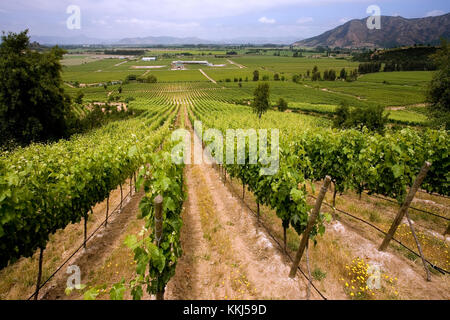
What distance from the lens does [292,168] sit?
18.9 feet

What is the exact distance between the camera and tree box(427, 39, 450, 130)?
71.7ft

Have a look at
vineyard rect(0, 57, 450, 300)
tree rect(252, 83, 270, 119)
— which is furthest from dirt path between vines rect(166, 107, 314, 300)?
tree rect(252, 83, 270, 119)

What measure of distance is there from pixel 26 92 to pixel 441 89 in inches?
1851

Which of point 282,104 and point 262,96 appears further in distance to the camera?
point 282,104

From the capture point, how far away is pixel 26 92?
22.0 meters

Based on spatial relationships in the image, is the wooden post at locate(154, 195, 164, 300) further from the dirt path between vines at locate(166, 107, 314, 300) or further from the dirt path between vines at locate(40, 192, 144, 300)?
the dirt path between vines at locate(40, 192, 144, 300)

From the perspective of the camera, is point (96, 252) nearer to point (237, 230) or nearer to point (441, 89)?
point (237, 230)

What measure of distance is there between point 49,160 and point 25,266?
3.39 m

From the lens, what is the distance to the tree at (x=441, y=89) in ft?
71.7

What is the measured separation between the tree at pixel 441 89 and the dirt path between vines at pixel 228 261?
2608cm

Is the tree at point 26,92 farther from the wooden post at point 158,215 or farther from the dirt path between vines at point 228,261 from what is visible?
the wooden post at point 158,215

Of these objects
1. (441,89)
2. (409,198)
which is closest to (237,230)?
(409,198)

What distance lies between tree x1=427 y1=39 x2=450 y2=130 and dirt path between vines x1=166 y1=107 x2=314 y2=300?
26076 millimetres
